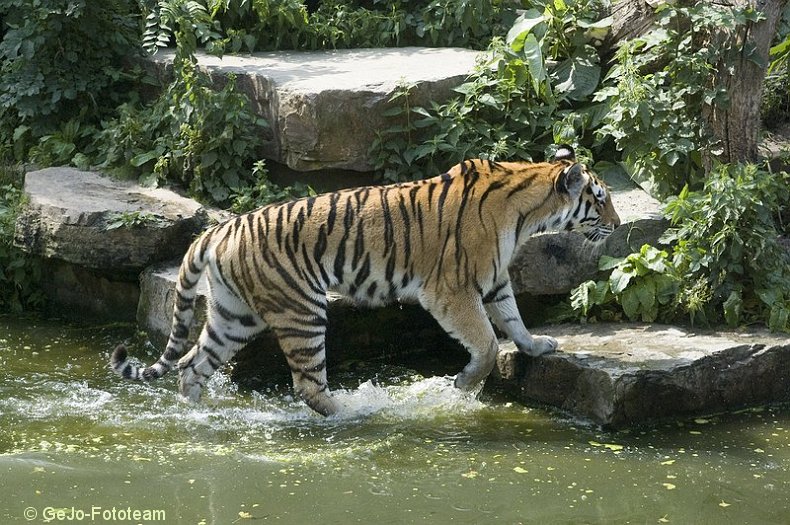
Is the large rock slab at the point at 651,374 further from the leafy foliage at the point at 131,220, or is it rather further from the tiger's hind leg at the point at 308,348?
the leafy foliage at the point at 131,220

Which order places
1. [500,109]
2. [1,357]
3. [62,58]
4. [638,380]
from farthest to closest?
1. [62,58]
2. [500,109]
3. [1,357]
4. [638,380]

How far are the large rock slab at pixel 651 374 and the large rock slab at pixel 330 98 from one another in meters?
2.39

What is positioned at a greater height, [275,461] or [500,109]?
[500,109]

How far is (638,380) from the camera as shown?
6629 mm

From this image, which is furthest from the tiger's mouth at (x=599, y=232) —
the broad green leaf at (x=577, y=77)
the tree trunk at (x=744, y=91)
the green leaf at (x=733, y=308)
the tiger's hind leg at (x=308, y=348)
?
the broad green leaf at (x=577, y=77)

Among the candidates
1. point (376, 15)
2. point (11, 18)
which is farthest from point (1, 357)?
point (376, 15)

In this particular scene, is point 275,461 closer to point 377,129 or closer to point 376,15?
point 377,129

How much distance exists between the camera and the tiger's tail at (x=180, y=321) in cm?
686

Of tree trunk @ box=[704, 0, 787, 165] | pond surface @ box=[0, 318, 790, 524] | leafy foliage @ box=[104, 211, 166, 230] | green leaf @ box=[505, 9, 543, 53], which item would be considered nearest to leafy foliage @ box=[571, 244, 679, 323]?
pond surface @ box=[0, 318, 790, 524]

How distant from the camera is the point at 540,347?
711 cm

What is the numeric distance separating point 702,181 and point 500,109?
169 centimetres

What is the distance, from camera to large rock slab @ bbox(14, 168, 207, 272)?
8297 millimetres

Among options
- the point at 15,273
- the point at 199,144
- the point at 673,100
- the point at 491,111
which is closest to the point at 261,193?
the point at 199,144

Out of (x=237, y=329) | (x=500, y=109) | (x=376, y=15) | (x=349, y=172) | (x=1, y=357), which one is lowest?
(x=1, y=357)
